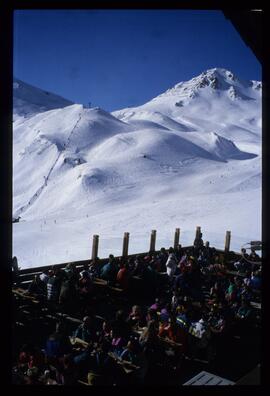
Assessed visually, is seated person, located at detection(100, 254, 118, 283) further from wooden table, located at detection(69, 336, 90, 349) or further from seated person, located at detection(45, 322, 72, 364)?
seated person, located at detection(45, 322, 72, 364)

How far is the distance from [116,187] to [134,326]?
37.9 m

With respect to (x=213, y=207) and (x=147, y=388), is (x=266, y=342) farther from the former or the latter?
(x=213, y=207)

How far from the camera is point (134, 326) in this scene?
7078 mm

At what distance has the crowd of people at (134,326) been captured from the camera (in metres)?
5.15

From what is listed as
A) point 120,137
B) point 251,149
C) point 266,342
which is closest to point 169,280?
point 266,342

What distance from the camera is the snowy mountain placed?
25141 millimetres

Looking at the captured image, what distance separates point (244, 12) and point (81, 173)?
162 ft

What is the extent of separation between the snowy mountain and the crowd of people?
10219 mm

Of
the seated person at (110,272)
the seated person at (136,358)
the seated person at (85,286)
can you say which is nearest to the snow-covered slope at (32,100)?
the seated person at (110,272)

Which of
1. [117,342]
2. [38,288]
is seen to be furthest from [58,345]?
[38,288]

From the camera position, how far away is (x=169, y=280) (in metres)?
10.5

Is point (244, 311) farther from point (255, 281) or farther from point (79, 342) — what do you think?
point (79, 342)

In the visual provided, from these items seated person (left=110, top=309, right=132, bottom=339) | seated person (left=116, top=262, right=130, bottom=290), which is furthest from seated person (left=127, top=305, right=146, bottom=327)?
seated person (left=116, top=262, right=130, bottom=290)

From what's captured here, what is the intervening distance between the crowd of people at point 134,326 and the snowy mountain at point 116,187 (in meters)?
10.2
